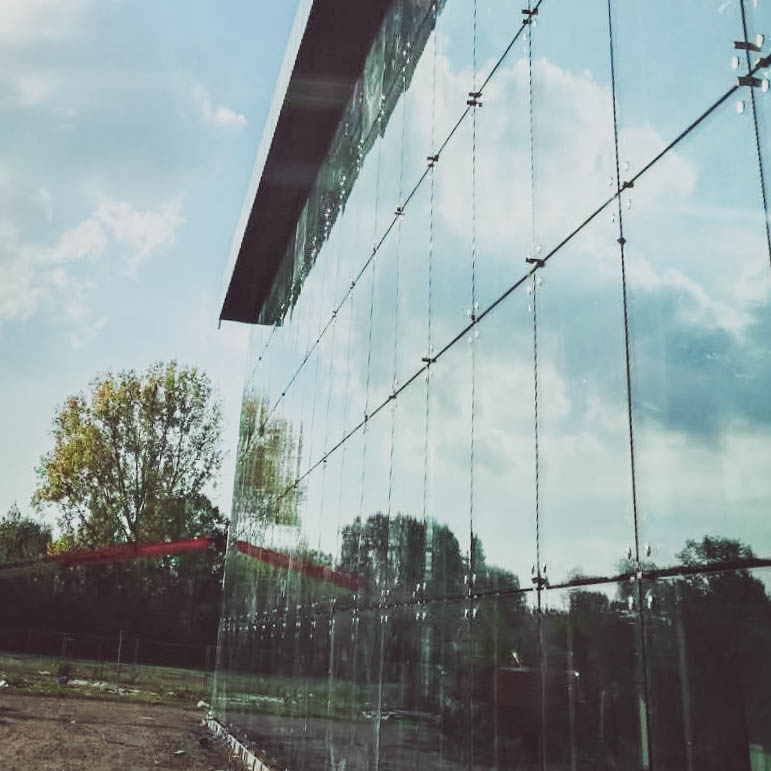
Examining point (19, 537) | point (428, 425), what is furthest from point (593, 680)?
point (19, 537)

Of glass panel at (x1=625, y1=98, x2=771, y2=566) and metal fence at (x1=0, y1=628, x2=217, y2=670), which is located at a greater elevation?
glass panel at (x1=625, y1=98, x2=771, y2=566)

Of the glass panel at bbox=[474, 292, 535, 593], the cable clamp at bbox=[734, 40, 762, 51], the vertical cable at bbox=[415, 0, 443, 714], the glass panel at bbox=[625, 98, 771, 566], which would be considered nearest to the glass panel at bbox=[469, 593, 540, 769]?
the glass panel at bbox=[474, 292, 535, 593]

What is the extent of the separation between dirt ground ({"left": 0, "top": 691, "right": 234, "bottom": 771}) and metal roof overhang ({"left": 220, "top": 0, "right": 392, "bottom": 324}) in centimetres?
888

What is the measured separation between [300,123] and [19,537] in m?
48.2

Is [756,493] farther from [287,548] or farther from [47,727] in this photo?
[47,727]

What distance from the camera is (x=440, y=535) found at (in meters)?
6.84

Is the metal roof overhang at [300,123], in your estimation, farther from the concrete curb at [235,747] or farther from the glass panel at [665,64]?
the concrete curb at [235,747]

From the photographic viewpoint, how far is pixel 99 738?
52.4 ft

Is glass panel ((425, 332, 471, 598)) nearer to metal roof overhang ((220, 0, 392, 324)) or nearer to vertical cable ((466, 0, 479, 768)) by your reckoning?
vertical cable ((466, 0, 479, 768))

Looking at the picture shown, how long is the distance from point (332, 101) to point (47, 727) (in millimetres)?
Result: 12102

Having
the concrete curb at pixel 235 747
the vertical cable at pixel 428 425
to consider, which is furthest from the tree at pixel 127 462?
the vertical cable at pixel 428 425

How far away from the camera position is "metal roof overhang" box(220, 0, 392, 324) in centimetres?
1115

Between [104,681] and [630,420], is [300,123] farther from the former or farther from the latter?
[104,681]

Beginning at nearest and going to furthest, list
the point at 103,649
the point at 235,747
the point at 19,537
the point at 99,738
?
the point at 235,747 < the point at 99,738 < the point at 103,649 < the point at 19,537
